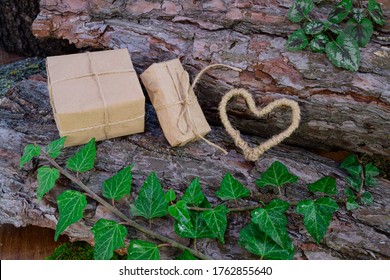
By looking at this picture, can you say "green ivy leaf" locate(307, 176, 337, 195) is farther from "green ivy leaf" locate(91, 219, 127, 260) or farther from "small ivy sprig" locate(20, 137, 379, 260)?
"green ivy leaf" locate(91, 219, 127, 260)

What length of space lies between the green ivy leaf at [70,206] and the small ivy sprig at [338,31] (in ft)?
2.59

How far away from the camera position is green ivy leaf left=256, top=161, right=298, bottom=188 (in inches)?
56.1

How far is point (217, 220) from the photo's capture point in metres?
1.31

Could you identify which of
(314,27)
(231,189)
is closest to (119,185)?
(231,189)

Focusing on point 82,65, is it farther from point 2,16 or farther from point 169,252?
point 2,16

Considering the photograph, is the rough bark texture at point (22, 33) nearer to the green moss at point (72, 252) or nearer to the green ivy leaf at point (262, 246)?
the green moss at point (72, 252)

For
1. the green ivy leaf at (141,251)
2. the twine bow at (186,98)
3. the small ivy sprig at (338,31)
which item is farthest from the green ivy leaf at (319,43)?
the green ivy leaf at (141,251)

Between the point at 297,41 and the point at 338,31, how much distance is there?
0.13m

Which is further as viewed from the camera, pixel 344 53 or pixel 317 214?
pixel 344 53

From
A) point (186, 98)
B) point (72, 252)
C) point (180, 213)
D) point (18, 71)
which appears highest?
point (186, 98)

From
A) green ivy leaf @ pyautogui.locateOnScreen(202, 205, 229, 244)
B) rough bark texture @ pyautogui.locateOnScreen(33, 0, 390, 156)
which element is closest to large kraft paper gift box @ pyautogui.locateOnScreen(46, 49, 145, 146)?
rough bark texture @ pyautogui.locateOnScreen(33, 0, 390, 156)

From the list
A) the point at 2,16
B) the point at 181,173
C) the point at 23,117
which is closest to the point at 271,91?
the point at 181,173

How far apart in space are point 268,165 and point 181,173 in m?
0.27

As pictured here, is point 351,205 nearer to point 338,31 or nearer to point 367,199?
point 367,199
